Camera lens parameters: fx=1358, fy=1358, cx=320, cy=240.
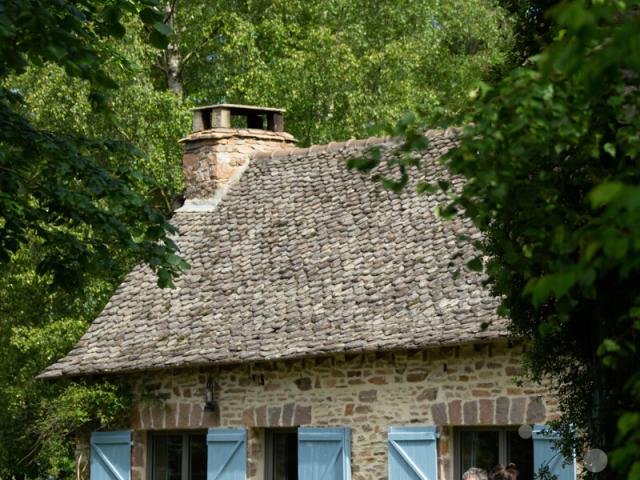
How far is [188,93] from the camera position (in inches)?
1081

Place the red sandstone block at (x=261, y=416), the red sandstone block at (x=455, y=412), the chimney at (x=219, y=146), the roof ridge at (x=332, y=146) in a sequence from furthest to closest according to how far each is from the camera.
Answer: the chimney at (x=219, y=146)
the roof ridge at (x=332, y=146)
the red sandstone block at (x=261, y=416)
the red sandstone block at (x=455, y=412)

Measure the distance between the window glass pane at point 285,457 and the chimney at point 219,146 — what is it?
497cm

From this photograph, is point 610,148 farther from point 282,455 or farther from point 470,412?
point 282,455

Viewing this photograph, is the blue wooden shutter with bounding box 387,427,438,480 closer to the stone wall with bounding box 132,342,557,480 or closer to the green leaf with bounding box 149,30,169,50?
the stone wall with bounding box 132,342,557,480

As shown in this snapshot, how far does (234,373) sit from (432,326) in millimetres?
2919

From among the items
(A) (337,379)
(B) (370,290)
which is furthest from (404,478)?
(B) (370,290)

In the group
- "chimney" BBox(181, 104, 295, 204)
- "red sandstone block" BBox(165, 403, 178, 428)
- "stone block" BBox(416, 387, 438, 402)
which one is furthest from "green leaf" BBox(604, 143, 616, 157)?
"chimney" BBox(181, 104, 295, 204)

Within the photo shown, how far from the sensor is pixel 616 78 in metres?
4.92

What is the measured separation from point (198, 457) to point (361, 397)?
2.86 meters

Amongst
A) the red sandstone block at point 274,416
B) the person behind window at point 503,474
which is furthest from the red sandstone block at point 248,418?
the person behind window at point 503,474

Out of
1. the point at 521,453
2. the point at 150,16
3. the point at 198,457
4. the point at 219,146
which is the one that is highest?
the point at 219,146

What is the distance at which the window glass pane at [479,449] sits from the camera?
13.1m

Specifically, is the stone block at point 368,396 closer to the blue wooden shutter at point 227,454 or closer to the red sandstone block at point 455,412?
the red sandstone block at point 455,412

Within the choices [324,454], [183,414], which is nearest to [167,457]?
[183,414]
